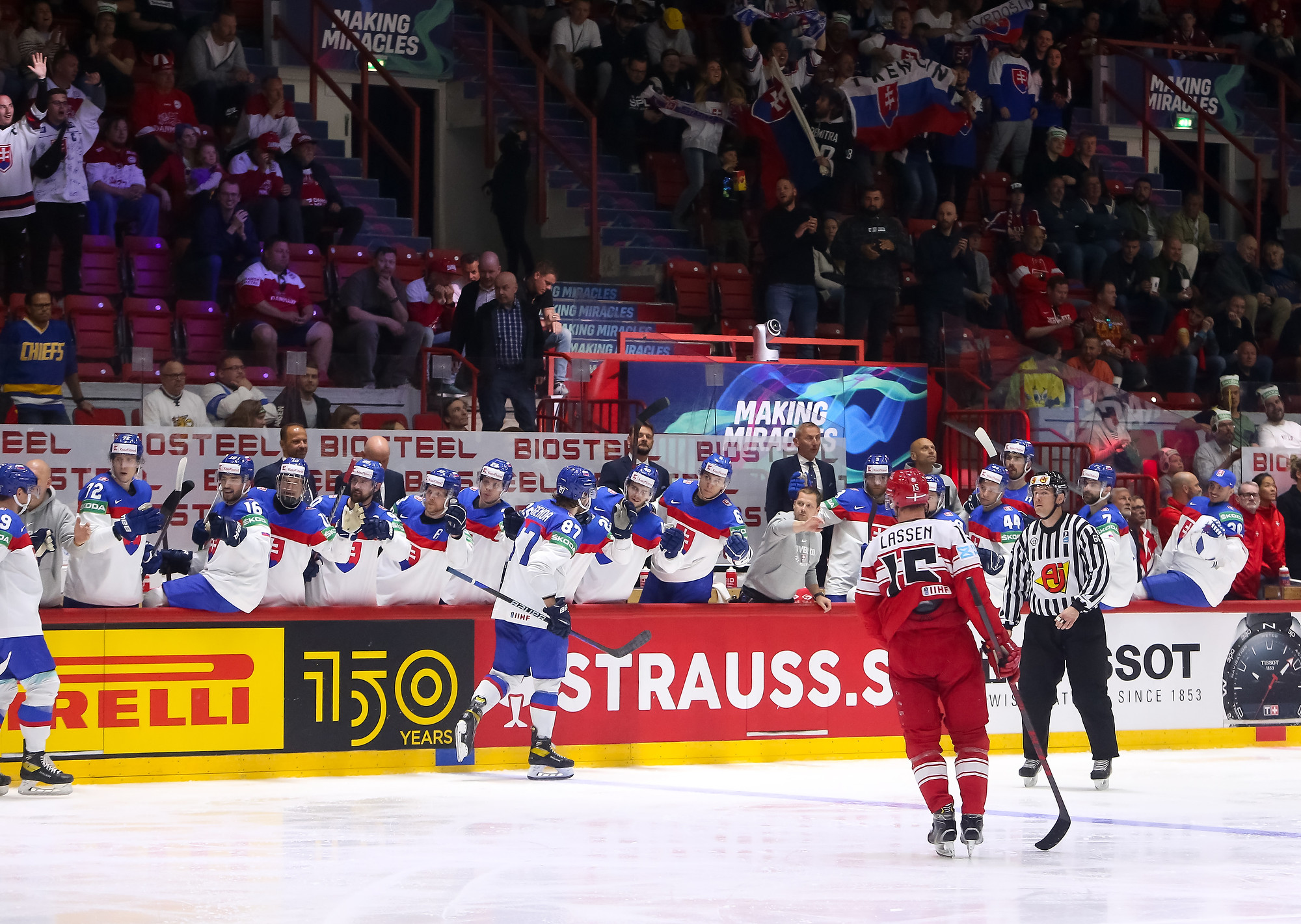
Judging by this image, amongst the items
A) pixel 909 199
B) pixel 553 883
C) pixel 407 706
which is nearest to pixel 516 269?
pixel 909 199

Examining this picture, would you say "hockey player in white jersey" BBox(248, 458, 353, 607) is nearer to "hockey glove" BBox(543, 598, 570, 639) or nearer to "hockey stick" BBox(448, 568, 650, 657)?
"hockey stick" BBox(448, 568, 650, 657)

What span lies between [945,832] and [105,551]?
5.50m

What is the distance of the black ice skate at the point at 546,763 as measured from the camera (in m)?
11.4

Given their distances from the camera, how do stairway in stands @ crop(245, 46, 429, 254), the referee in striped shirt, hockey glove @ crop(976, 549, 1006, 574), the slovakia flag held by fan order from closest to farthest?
the referee in striped shirt
hockey glove @ crop(976, 549, 1006, 574)
stairway in stands @ crop(245, 46, 429, 254)
the slovakia flag held by fan

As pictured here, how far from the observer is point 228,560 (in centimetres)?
1118

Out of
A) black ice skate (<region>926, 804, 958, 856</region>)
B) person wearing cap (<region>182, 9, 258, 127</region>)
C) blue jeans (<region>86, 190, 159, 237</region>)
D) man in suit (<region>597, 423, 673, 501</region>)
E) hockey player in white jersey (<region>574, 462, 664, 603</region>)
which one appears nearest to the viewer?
black ice skate (<region>926, 804, 958, 856</region>)

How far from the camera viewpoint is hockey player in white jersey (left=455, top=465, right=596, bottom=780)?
11.4 meters

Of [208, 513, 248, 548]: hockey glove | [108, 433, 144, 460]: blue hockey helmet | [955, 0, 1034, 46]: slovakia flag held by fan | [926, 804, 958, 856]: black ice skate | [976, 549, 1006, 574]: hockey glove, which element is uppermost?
[955, 0, 1034, 46]: slovakia flag held by fan

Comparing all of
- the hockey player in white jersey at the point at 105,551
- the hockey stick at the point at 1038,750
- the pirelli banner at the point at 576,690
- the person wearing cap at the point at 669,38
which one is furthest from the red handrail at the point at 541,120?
the hockey stick at the point at 1038,750

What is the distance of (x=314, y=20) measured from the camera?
1806 cm

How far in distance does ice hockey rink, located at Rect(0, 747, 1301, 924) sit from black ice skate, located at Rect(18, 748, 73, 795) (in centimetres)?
13

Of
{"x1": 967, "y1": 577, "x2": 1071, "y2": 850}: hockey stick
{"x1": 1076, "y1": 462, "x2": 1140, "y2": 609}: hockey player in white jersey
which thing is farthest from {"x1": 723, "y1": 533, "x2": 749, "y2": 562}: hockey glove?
{"x1": 967, "y1": 577, "x2": 1071, "y2": 850}: hockey stick

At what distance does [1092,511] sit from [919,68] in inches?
353

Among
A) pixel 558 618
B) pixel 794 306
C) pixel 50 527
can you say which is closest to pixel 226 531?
pixel 50 527
